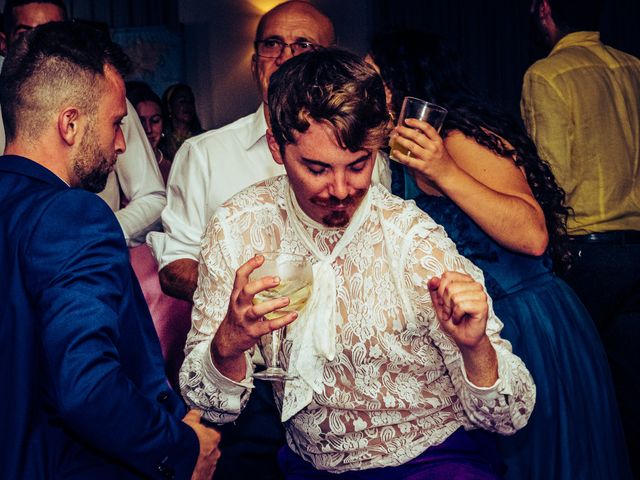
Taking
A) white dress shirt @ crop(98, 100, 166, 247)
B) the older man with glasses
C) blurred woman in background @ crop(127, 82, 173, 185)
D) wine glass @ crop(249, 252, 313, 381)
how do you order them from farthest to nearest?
blurred woman in background @ crop(127, 82, 173, 185) < white dress shirt @ crop(98, 100, 166, 247) < the older man with glasses < wine glass @ crop(249, 252, 313, 381)

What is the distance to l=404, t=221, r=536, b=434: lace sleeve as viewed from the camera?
1.57 m

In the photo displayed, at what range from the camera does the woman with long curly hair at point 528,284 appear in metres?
2.04

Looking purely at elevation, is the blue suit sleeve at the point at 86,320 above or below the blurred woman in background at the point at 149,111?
above

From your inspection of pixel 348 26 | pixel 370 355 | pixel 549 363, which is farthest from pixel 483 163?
pixel 348 26

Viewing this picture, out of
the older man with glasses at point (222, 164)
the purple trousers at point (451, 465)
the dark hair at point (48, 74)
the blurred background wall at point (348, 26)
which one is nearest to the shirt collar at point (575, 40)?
the older man with glasses at point (222, 164)

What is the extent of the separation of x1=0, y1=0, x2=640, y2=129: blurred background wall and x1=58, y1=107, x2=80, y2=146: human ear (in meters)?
6.30

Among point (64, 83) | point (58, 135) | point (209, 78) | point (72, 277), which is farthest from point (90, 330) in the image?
point (209, 78)

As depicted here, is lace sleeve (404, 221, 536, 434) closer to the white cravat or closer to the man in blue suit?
the white cravat

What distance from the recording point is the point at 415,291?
5.50 ft

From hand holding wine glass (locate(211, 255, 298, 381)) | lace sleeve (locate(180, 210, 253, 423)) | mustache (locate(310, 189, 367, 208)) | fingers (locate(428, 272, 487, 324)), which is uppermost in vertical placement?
mustache (locate(310, 189, 367, 208))

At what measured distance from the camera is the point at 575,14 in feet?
9.81

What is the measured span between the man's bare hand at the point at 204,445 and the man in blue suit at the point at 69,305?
75mm

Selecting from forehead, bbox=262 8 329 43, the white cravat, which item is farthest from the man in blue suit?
forehead, bbox=262 8 329 43

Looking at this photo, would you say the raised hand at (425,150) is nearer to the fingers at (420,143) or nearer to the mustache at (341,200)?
the fingers at (420,143)
